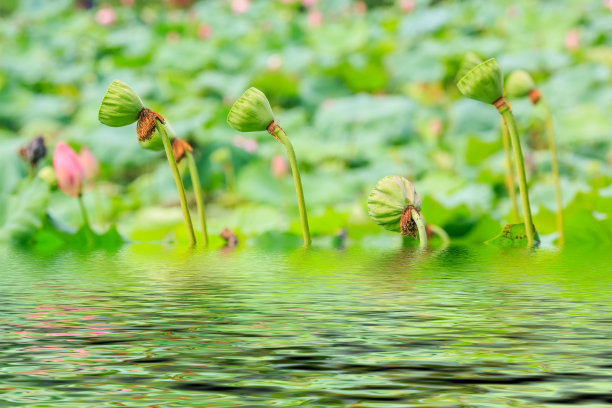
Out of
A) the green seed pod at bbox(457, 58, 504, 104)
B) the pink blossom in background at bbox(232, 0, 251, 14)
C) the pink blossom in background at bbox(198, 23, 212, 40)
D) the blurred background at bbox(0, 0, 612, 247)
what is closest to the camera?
the green seed pod at bbox(457, 58, 504, 104)

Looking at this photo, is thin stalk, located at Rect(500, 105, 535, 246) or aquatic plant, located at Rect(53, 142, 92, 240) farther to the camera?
aquatic plant, located at Rect(53, 142, 92, 240)

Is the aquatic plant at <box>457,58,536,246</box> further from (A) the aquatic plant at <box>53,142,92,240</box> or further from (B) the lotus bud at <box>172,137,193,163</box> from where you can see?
(A) the aquatic plant at <box>53,142,92,240</box>

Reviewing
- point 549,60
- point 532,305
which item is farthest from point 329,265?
point 549,60

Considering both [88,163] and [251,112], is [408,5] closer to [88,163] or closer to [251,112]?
[88,163]

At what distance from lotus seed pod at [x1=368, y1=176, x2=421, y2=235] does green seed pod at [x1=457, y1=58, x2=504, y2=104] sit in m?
0.07

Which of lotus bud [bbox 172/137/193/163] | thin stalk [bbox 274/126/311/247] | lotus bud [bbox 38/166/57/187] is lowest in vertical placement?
thin stalk [bbox 274/126/311/247]

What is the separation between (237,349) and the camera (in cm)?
23

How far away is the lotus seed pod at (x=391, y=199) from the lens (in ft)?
1.53

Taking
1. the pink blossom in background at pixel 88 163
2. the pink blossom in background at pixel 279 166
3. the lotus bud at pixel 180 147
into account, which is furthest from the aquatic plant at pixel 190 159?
the pink blossom in background at pixel 279 166

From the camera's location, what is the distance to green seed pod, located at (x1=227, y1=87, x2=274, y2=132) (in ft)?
1.47

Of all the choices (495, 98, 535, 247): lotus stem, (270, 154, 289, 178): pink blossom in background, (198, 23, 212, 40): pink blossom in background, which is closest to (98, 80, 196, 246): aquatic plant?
(495, 98, 535, 247): lotus stem

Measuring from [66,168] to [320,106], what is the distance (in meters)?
2.39

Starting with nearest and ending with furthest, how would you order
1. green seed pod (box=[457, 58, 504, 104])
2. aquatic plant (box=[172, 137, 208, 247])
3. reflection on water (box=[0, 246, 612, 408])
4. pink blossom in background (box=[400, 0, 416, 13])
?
reflection on water (box=[0, 246, 612, 408])
green seed pod (box=[457, 58, 504, 104])
aquatic plant (box=[172, 137, 208, 247])
pink blossom in background (box=[400, 0, 416, 13])

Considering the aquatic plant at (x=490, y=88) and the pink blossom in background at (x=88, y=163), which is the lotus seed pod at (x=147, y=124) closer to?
the aquatic plant at (x=490, y=88)
